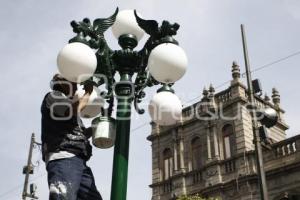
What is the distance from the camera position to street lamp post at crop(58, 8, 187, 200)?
4637 mm

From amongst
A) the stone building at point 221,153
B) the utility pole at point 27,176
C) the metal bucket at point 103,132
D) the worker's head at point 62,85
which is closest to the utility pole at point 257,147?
the metal bucket at point 103,132

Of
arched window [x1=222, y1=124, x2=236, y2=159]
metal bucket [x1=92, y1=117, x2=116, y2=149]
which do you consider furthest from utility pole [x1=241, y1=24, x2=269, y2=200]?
Answer: arched window [x1=222, y1=124, x2=236, y2=159]

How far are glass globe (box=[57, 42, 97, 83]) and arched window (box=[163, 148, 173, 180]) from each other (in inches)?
757

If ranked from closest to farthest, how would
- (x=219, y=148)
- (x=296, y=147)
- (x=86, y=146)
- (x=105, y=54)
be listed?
(x=86, y=146), (x=105, y=54), (x=296, y=147), (x=219, y=148)

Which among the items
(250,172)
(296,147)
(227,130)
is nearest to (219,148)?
(227,130)

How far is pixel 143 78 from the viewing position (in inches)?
213

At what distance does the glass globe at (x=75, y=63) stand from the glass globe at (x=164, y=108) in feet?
2.58

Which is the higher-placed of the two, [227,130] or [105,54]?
[227,130]

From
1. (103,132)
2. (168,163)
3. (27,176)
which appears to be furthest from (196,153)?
(103,132)

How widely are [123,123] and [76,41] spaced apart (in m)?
1.00

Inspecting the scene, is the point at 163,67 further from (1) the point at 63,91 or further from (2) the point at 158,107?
(1) the point at 63,91

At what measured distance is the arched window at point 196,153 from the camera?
2244 centimetres

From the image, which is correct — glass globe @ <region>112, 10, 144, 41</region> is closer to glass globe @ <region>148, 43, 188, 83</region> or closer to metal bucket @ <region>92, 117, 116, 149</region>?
glass globe @ <region>148, 43, 188, 83</region>

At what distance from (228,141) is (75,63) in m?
17.7
